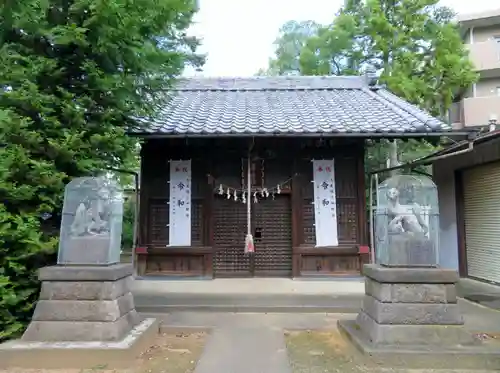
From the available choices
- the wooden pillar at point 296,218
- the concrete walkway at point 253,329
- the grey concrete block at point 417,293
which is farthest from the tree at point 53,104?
the wooden pillar at point 296,218

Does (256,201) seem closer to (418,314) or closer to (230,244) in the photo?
(230,244)

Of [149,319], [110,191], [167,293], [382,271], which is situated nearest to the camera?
[382,271]

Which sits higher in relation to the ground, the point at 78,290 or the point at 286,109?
the point at 286,109

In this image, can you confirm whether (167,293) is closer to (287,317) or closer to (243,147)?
(287,317)

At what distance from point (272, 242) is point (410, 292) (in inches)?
210

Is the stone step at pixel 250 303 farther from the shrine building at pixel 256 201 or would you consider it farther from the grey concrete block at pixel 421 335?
the grey concrete block at pixel 421 335

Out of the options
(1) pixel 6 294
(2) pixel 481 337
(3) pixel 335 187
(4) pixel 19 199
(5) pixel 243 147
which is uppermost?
(5) pixel 243 147

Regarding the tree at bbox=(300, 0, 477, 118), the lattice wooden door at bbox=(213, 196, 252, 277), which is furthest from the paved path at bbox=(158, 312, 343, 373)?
the tree at bbox=(300, 0, 477, 118)

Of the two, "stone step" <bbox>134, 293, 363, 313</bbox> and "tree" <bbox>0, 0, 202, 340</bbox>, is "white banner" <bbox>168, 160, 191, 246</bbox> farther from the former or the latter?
"tree" <bbox>0, 0, 202, 340</bbox>

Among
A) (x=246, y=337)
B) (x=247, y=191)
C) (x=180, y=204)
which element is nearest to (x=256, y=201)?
(x=247, y=191)

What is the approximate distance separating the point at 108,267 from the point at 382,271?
11.1 ft

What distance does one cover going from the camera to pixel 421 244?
5.01 metres

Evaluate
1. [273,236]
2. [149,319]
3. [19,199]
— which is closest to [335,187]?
[273,236]

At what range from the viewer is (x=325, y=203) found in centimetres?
962
